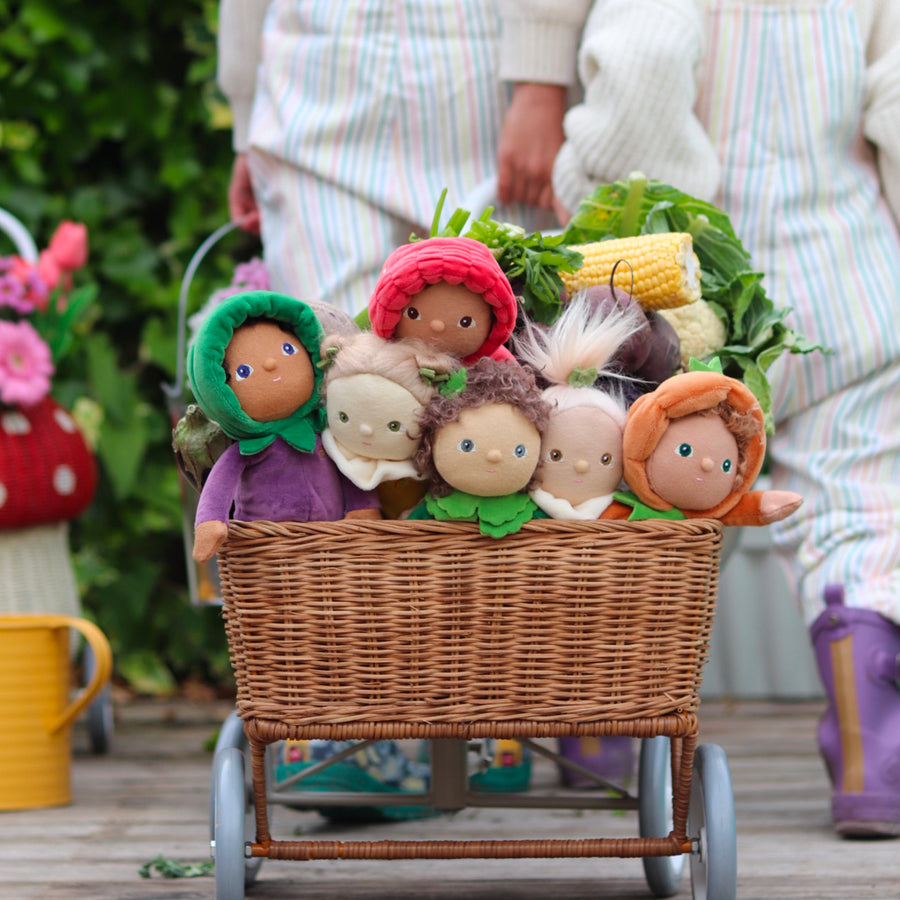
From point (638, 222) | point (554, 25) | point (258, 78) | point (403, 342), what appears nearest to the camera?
point (403, 342)

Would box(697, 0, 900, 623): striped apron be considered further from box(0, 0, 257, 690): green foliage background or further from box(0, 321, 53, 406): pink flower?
box(0, 0, 257, 690): green foliage background

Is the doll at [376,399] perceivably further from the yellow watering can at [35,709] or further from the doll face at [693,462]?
the yellow watering can at [35,709]

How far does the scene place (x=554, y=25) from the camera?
158 cm

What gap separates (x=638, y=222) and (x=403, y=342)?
1.32ft

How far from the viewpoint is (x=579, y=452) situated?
3.62ft

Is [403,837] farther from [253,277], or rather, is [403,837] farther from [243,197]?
[243,197]

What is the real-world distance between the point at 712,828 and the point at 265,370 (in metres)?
0.58

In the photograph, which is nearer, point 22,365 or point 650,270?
point 650,270

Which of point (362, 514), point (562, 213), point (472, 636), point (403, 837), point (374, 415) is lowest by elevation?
point (403, 837)

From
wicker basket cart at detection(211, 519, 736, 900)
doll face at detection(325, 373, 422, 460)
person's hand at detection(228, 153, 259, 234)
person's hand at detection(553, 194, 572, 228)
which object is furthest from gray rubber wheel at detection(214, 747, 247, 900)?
person's hand at detection(228, 153, 259, 234)

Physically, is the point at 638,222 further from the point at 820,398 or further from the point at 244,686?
the point at 244,686

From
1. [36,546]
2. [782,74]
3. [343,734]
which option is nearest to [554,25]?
[782,74]

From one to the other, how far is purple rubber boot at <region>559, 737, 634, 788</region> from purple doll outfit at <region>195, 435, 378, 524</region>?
955 mm

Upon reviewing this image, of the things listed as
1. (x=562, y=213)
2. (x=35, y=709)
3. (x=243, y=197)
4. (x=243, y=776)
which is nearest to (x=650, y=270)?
(x=562, y=213)
